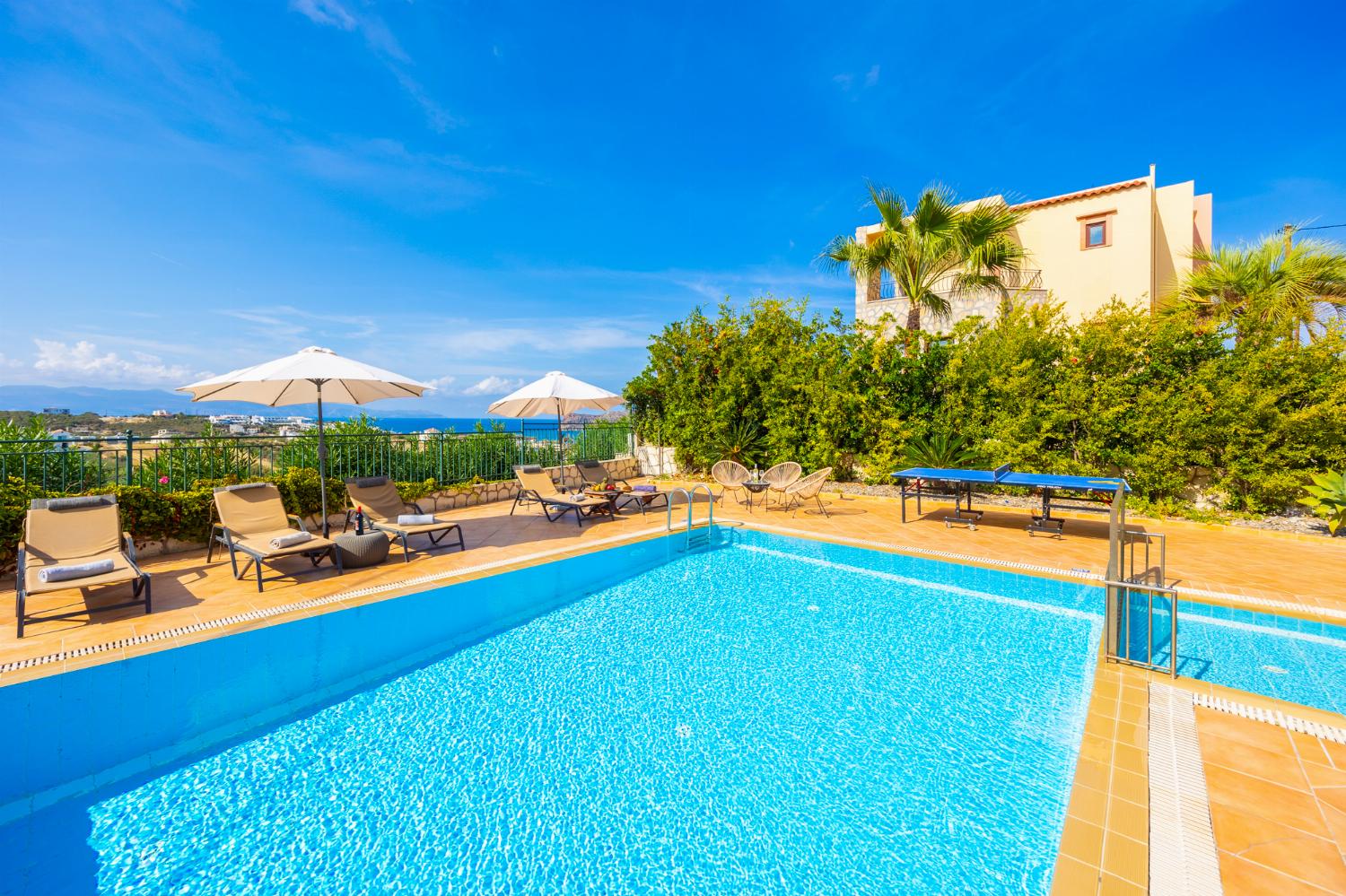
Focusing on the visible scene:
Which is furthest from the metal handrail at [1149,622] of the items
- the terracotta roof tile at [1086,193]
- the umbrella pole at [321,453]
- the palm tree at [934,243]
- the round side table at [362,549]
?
the terracotta roof tile at [1086,193]

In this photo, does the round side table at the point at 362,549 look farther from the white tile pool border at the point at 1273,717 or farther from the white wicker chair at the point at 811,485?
the white tile pool border at the point at 1273,717

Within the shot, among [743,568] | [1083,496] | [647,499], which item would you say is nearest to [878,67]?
[1083,496]

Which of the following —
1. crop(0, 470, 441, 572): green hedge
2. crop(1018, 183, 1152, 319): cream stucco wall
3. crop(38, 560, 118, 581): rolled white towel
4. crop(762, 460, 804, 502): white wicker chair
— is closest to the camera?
crop(38, 560, 118, 581): rolled white towel

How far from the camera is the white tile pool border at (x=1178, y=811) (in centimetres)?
206

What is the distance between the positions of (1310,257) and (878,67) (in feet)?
37.1

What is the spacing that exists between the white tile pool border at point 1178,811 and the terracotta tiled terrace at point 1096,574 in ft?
0.14

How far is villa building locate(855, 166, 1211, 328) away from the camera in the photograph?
52.5 feet

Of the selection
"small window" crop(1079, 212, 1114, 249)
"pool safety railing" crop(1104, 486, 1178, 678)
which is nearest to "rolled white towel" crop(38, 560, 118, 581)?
"pool safety railing" crop(1104, 486, 1178, 678)

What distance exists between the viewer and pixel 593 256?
25359 mm

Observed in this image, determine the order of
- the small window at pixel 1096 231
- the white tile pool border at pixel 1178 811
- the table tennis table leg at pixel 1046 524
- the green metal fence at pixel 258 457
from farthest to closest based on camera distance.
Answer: the small window at pixel 1096 231 < the table tennis table leg at pixel 1046 524 < the green metal fence at pixel 258 457 < the white tile pool border at pixel 1178 811

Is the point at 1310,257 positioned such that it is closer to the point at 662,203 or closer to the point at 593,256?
the point at 662,203

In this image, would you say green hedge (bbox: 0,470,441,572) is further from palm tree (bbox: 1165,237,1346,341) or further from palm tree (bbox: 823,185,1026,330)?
palm tree (bbox: 1165,237,1346,341)

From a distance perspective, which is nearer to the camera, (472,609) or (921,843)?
(921,843)

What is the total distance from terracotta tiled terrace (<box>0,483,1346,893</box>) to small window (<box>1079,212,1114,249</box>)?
38.7ft
